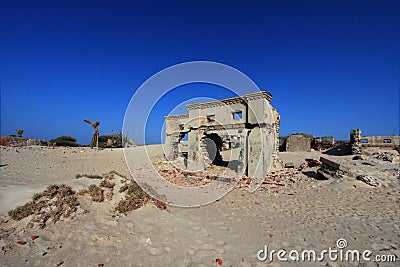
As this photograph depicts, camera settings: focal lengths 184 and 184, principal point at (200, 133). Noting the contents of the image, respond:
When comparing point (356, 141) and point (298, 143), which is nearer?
point (356, 141)

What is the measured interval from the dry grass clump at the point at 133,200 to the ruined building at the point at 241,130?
7462 millimetres

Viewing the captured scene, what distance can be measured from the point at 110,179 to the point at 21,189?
1.79 metres

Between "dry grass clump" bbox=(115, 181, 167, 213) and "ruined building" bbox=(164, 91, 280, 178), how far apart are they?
24.5 feet

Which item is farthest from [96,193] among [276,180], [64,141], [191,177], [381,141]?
[64,141]

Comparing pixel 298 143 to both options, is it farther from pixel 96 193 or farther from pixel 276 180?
pixel 96 193

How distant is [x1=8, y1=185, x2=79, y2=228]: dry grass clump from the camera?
10.4ft

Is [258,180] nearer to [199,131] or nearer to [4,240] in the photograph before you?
[199,131]

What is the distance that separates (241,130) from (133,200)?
845 centimetres

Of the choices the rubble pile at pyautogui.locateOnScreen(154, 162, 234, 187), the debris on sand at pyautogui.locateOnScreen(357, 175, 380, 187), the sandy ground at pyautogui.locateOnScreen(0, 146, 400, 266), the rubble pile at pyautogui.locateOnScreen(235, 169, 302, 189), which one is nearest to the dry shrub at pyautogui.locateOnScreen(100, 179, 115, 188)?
the sandy ground at pyautogui.locateOnScreen(0, 146, 400, 266)

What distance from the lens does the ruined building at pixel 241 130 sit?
11.0 m

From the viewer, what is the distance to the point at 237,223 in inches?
191

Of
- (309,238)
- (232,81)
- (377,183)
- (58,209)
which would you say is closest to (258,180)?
(377,183)

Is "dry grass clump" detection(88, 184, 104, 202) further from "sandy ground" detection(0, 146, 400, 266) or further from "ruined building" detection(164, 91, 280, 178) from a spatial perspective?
"ruined building" detection(164, 91, 280, 178)

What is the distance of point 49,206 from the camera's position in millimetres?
3479
